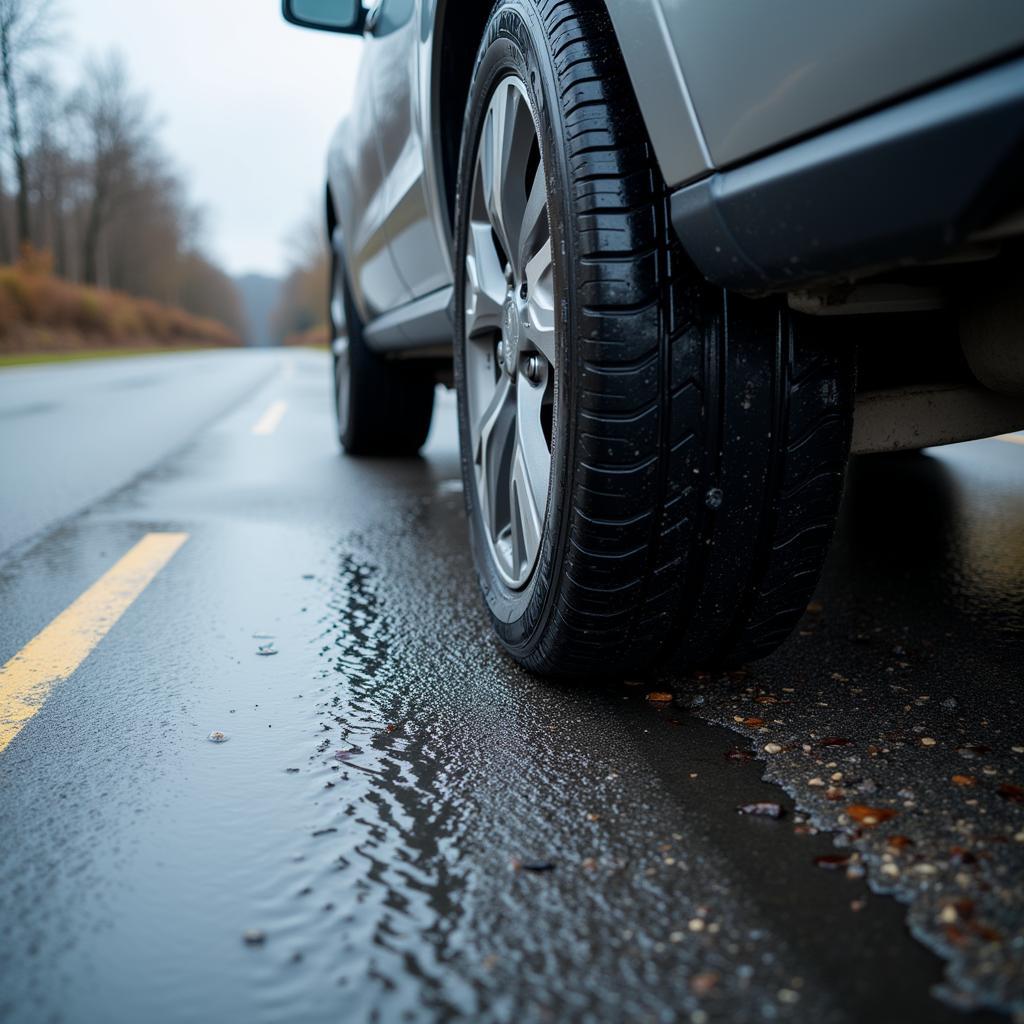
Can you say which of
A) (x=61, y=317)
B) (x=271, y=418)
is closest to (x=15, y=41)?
(x=61, y=317)

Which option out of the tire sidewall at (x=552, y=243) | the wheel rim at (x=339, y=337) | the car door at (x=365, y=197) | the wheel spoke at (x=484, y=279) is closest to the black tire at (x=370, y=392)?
the wheel rim at (x=339, y=337)

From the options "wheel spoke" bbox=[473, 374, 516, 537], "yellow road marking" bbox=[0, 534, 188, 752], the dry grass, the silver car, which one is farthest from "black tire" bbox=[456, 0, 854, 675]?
the dry grass

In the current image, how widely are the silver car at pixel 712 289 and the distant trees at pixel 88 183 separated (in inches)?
1508

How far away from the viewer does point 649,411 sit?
161 cm

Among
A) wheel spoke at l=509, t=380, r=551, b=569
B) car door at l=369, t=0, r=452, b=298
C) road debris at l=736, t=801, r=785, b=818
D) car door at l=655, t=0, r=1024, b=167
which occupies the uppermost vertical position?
car door at l=369, t=0, r=452, b=298

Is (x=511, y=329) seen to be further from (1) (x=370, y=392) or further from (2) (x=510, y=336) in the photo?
(1) (x=370, y=392)

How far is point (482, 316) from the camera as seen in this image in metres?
2.39

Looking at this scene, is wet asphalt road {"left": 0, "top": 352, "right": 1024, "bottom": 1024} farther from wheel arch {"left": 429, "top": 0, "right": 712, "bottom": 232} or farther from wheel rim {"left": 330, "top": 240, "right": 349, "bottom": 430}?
wheel rim {"left": 330, "top": 240, "right": 349, "bottom": 430}

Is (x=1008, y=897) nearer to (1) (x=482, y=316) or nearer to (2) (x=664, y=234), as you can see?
(2) (x=664, y=234)

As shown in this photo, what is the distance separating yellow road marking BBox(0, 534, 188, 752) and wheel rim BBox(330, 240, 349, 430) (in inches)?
80.4

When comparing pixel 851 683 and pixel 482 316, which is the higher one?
pixel 482 316

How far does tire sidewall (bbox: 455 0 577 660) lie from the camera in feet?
5.50

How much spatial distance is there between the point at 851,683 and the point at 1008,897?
2.69 feet

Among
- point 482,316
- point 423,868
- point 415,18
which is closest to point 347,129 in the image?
point 415,18
